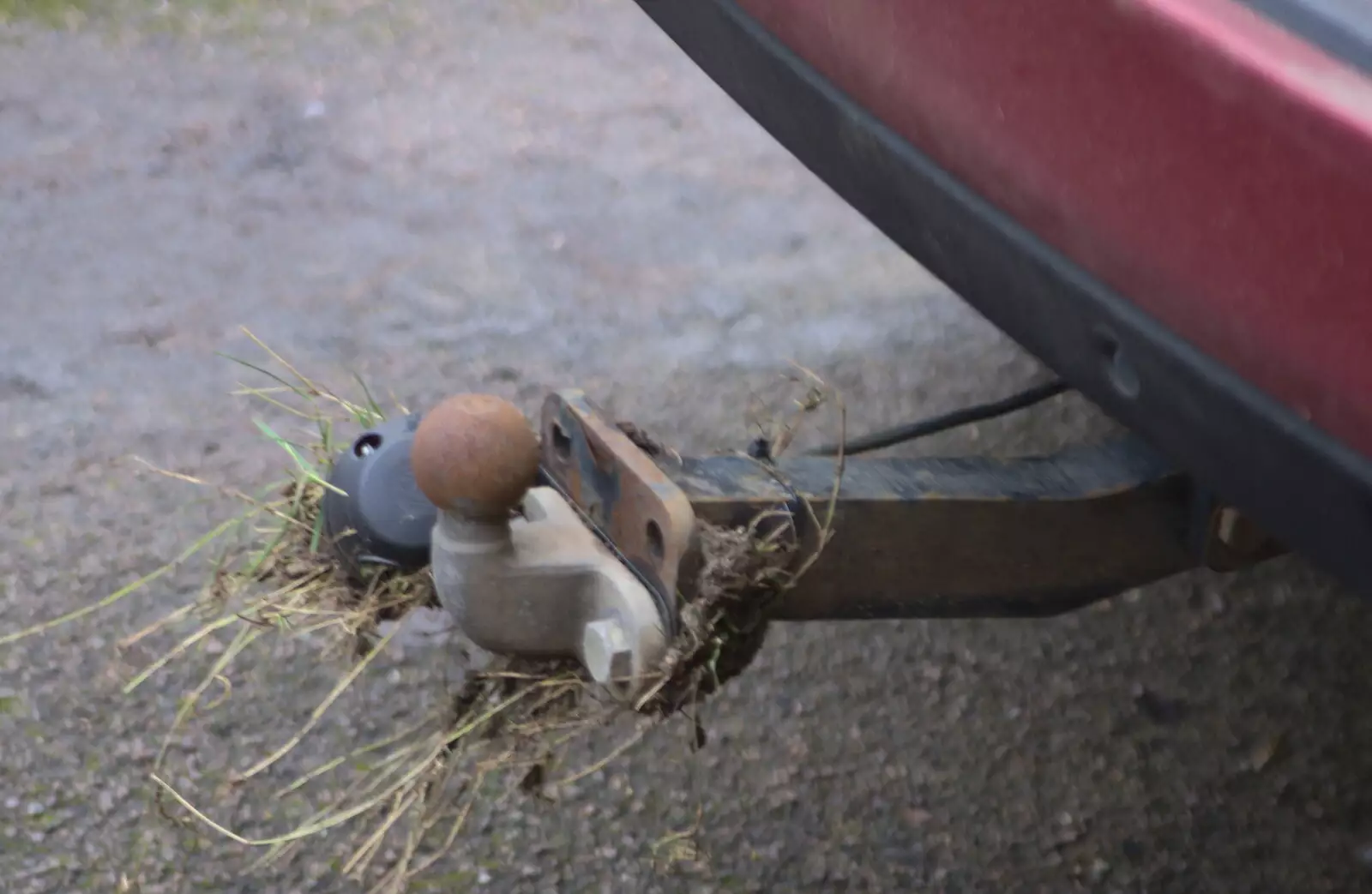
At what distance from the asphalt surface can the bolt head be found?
643 mm

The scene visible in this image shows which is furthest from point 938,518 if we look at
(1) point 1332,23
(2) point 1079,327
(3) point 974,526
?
(1) point 1332,23

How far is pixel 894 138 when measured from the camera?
1.24 metres

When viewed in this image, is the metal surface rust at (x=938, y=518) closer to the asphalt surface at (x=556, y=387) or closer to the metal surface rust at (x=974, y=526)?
the metal surface rust at (x=974, y=526)

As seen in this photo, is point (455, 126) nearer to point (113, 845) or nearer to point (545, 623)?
point (113, 845)

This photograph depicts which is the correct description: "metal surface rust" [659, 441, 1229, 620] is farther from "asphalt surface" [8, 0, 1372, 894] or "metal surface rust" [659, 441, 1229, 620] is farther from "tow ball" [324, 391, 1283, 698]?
"asphalt surface" [8, 0, 1372, 894]

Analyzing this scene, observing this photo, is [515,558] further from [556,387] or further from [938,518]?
[556,387]

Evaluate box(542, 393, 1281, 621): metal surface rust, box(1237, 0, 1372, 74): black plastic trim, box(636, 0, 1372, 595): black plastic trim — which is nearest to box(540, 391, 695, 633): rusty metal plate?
box(542, 393, 1281, 621): metal surface rust

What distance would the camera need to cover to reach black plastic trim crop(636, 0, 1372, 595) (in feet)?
3.05

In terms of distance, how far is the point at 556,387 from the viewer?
8.91 feet

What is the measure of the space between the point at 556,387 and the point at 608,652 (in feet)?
5.32

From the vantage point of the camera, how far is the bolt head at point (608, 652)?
113 cm

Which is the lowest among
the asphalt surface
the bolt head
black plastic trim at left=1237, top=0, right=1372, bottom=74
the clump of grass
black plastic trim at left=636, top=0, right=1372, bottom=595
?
the asphalt surface

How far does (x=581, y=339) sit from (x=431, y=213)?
82 cm

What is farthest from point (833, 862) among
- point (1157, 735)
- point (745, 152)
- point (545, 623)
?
point (745, 152)
